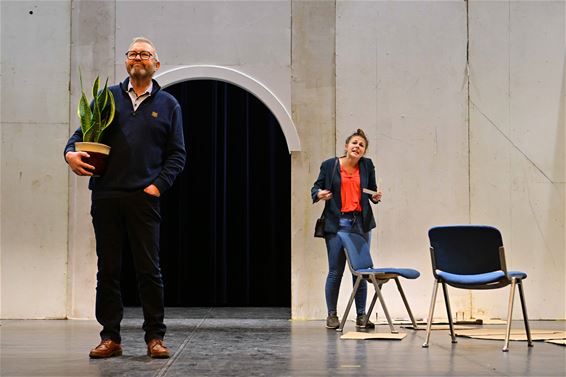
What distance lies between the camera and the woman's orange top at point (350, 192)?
618 centimetres

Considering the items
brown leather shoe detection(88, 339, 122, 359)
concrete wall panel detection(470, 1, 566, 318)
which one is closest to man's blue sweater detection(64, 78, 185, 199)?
brown leather shoe detection(88, 339, 122, 359)

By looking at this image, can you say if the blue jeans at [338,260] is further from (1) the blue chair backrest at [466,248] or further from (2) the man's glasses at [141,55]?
(2) the man's glasses at [141,55]

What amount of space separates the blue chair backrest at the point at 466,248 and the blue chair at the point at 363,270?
633 mm

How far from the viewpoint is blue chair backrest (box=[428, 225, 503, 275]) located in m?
4.98

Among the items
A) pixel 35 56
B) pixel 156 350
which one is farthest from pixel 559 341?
pixel 35 56

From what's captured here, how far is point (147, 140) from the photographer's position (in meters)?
4.04

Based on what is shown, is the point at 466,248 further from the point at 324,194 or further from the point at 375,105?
the point at 375,105

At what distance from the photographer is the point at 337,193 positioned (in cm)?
621

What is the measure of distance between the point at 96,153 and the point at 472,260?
2.61 meters

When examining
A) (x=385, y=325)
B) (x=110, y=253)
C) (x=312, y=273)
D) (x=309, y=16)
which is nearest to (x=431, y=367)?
(x=110, y=253)

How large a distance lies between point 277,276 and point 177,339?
3742mm

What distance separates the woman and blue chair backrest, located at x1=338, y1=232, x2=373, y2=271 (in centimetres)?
10

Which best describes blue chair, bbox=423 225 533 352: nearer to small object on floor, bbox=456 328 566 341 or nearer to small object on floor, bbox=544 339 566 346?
small object on floor, bbox=544 339 566 346

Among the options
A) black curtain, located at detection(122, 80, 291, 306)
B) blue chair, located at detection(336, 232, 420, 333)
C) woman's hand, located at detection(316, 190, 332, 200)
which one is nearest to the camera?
blue chair, located at detection(336, 232, 420, 333)
